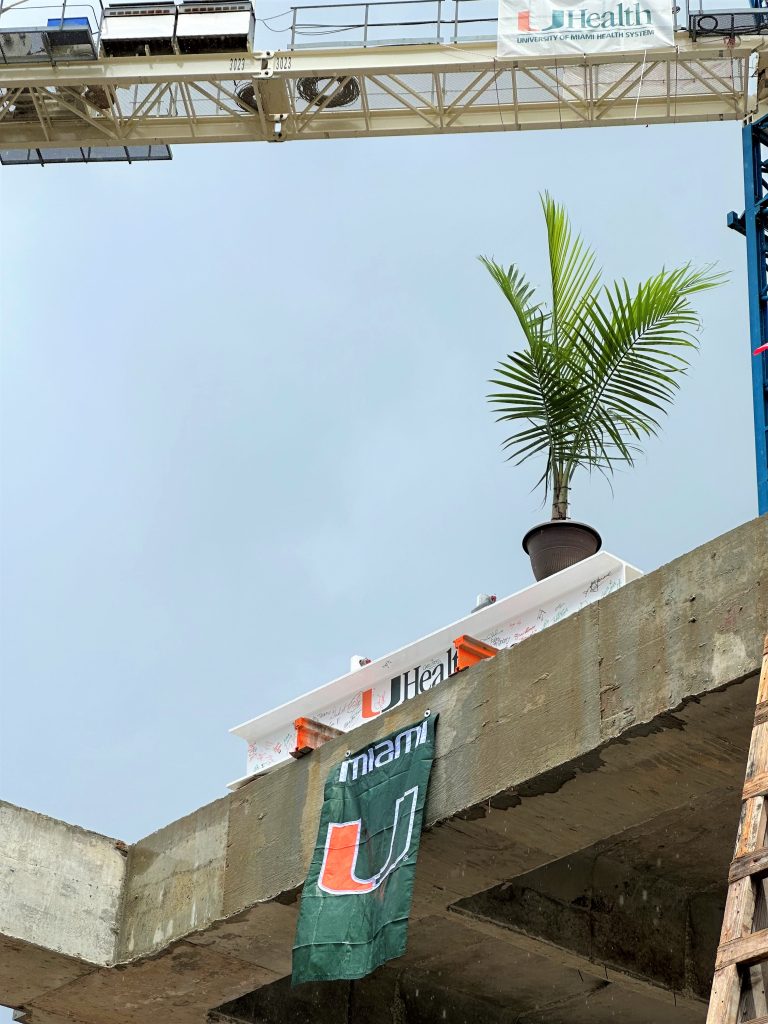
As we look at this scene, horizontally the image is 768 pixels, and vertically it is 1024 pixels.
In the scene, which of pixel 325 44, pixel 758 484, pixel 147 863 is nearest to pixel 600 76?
pixel 325 44

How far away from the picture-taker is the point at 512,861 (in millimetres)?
9180

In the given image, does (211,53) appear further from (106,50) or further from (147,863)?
(147,863)

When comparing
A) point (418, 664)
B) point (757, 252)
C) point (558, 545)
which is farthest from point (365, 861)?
point (757, 252)

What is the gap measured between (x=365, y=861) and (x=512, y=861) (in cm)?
81

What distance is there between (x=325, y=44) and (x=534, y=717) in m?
13.6

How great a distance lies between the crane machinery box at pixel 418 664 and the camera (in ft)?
36.7

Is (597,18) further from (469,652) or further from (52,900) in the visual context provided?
(52,900)

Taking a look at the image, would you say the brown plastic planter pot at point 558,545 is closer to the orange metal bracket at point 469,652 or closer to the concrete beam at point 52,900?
the orange metal bracket at point 469,652

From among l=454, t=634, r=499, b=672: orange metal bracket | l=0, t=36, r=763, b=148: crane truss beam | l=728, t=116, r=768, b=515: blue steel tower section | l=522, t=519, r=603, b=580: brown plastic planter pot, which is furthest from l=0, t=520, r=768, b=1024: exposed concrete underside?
l=0, t=36, r=763, b=148: crane truss beam

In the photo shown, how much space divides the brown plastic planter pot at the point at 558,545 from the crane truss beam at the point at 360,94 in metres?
8.09

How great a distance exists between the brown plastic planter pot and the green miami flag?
150 inches

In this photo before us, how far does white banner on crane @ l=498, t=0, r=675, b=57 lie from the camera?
19.2 m

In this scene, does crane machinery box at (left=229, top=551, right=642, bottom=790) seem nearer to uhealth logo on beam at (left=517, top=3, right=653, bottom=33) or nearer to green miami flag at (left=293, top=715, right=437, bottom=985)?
green miami flag at (left=293, top=715, right=437, bottom=985)

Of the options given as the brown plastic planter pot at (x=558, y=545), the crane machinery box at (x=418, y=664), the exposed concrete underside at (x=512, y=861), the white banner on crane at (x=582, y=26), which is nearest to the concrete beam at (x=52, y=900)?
the exposed concrete underside at (x=512, y=861)
